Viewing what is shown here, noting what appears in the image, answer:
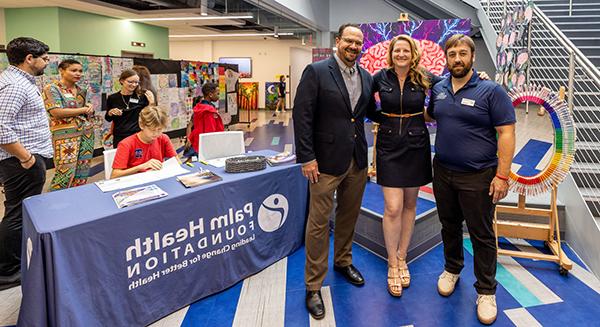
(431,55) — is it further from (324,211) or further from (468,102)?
(324,211)

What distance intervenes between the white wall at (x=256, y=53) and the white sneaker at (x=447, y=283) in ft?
50.5

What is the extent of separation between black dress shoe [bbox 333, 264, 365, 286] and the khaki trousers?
348 millimetres

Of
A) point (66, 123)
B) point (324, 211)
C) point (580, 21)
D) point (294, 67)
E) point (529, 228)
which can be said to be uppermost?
point (294, 67)

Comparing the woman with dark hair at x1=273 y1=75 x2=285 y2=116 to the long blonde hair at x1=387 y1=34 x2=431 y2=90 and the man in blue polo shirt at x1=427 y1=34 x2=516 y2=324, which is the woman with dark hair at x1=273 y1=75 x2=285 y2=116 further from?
the man in blue polo shirt at x1=427 y1=34 x2=516 y2=324

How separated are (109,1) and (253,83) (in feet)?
27.7

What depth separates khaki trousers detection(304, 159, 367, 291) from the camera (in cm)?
238

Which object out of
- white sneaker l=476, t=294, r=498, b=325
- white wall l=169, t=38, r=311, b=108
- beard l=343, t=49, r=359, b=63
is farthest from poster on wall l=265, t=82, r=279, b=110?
white sneaker l=476, t=294, r=498, b=325

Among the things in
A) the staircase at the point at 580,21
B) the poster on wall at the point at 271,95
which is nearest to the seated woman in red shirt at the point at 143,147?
the staircase at the point at 580,21

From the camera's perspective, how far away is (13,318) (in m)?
2.30

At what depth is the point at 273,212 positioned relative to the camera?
2.95 meters

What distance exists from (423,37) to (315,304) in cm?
364

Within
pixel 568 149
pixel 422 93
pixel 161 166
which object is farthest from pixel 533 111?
pixel 161 166

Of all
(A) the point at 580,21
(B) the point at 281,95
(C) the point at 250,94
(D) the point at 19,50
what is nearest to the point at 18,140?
(D) the point at 19,50

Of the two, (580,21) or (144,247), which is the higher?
(580,21)
